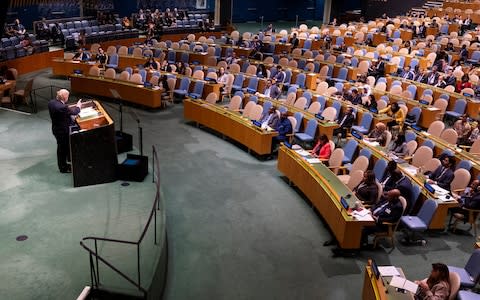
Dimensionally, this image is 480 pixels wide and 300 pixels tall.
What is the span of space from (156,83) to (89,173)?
8016 mm

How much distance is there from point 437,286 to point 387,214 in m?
2.31

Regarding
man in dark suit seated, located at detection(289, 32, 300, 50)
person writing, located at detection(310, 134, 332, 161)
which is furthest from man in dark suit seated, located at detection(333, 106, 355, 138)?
man in dark suit seated, located at detection(289, 32, 300, 50)

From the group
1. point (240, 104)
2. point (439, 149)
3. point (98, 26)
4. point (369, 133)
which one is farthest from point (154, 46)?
point (439, 149)

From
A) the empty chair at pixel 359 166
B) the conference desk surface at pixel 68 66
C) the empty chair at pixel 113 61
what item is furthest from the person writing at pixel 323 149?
the empty chair at pixel 113 61

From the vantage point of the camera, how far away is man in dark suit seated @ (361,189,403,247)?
334 inches

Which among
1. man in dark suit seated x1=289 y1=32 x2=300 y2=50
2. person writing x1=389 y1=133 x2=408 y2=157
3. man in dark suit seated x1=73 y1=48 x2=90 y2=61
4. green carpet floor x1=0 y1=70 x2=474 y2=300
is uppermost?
man in dark suit seated x1=289 y1=32 x2=300 y2=50

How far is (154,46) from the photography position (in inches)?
915

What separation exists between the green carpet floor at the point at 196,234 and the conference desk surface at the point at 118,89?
15.7 ft

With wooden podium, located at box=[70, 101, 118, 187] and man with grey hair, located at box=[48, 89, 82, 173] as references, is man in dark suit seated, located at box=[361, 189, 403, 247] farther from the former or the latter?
man with grey hair, located at box=[48, 89, 82, 173]

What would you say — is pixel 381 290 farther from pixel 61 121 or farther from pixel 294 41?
pixel 294 41

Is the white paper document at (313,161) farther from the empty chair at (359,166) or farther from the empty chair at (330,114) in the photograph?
the empty chair at (330,114)

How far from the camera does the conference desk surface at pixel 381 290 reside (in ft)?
20.7

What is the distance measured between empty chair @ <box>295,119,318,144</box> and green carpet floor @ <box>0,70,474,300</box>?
1368mm

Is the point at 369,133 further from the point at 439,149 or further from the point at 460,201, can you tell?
the point at 460,201
